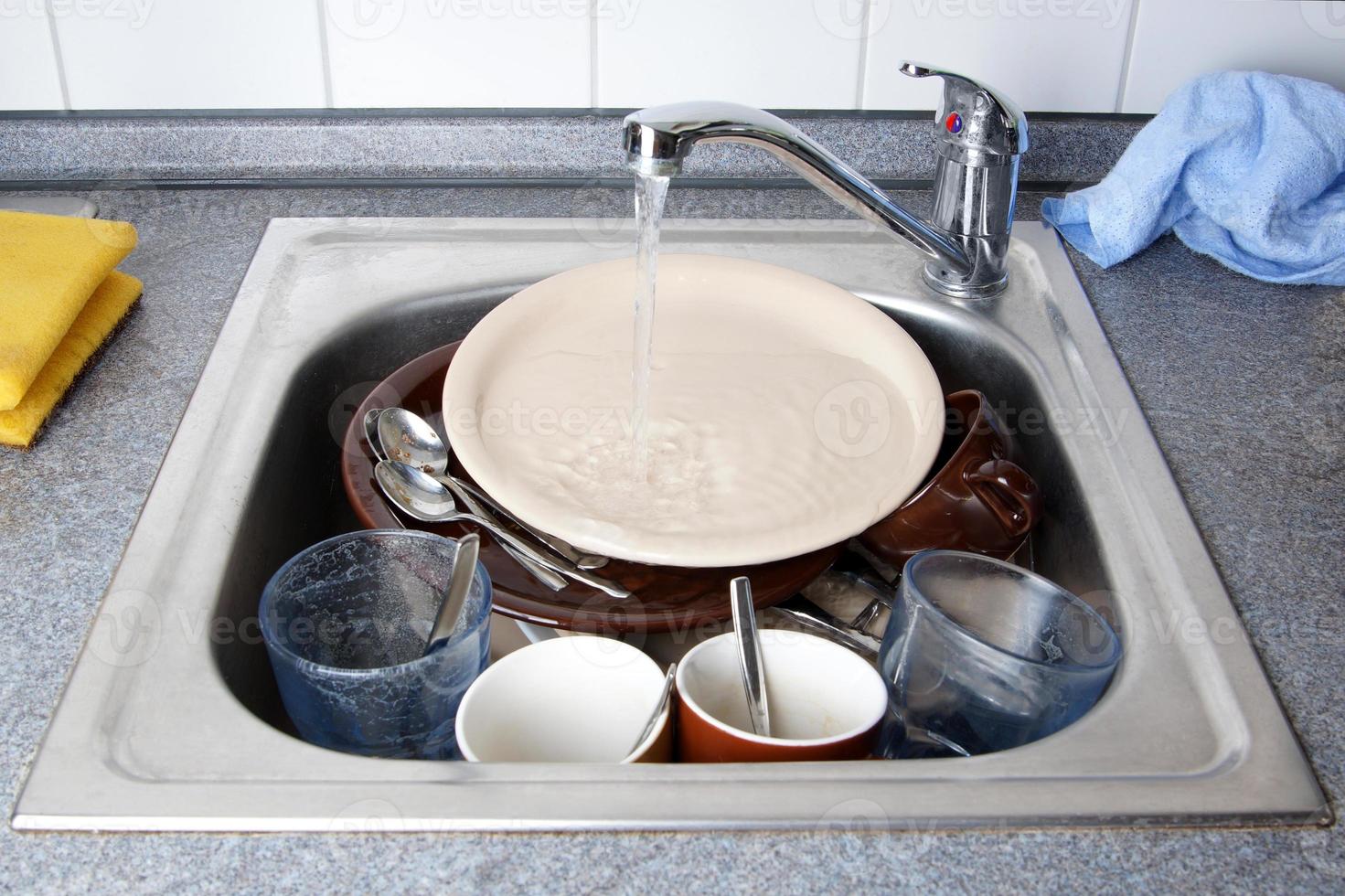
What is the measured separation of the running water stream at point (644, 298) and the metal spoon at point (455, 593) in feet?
0.50

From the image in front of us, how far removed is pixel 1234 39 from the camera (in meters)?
0.94

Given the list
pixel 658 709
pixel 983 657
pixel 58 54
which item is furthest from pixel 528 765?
pixel 58 54

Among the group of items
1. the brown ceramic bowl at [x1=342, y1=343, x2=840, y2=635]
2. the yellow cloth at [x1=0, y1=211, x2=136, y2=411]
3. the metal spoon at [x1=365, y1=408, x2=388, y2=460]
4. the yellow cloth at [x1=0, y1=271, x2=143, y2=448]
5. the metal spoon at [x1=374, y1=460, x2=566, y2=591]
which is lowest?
the brown ceramic bowl at [x1=342, y1=343, x2=840, y2=635]

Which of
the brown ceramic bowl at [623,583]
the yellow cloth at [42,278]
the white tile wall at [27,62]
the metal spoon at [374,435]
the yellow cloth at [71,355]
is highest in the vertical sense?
the white tile wall at [27,62]

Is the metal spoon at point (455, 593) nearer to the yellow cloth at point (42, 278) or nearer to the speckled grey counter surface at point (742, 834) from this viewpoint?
the speckled grey counter surface at point (742, 834)

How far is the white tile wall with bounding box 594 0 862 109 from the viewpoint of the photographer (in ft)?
3.03

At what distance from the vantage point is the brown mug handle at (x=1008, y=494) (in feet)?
2.09

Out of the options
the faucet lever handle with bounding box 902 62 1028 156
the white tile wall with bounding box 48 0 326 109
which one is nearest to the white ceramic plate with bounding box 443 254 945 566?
the faucet lever handle with bounding box 902 62 1028 156

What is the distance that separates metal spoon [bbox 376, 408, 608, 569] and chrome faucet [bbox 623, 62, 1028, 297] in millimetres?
207

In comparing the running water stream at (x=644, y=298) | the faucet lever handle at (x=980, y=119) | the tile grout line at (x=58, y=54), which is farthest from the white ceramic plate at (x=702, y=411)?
the tile grout line at (x=58, y=54)

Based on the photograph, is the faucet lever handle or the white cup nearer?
the white cup

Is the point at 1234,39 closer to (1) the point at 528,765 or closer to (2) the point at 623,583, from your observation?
(2) the point at 623,583

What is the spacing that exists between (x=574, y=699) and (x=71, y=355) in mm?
401

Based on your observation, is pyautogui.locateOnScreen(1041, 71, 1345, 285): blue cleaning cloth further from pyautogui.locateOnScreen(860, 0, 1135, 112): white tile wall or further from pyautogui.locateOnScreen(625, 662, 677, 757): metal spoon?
pyautogui.locateOnScreen(625, 662, 677, 757): metal spoon
